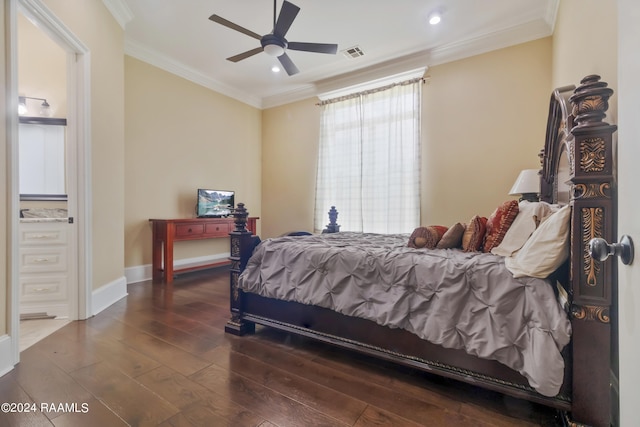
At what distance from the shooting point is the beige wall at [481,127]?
346 centimetres

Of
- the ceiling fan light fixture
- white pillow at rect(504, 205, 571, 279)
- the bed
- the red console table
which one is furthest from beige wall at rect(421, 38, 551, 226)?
the red console table

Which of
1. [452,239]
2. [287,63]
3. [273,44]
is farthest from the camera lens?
[287,63]

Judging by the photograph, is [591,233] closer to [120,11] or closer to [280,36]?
[280,36]

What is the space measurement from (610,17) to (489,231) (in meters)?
1.37

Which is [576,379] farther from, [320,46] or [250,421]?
[320,46]

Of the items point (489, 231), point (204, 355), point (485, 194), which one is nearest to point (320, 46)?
point (489, 231)

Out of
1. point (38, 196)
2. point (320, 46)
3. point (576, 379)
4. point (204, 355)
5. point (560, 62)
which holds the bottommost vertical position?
point (204, 355)

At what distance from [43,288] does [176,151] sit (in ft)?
8.13

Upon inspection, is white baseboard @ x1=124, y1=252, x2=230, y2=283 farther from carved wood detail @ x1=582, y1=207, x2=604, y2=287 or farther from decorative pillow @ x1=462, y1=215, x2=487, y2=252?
carved wood detail @ x1=582, y1=207, x2=604, y2=287

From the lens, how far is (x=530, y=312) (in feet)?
4.40

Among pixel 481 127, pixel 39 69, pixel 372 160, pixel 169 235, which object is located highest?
pixel 39 69

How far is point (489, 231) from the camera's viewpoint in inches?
78.7

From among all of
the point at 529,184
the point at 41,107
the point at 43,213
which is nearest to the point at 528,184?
the point at 529,184

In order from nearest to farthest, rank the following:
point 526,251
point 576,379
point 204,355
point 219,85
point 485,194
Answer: point 576,379 < point 526,251 < point 204,355 < point 485,194 < point 219,85
